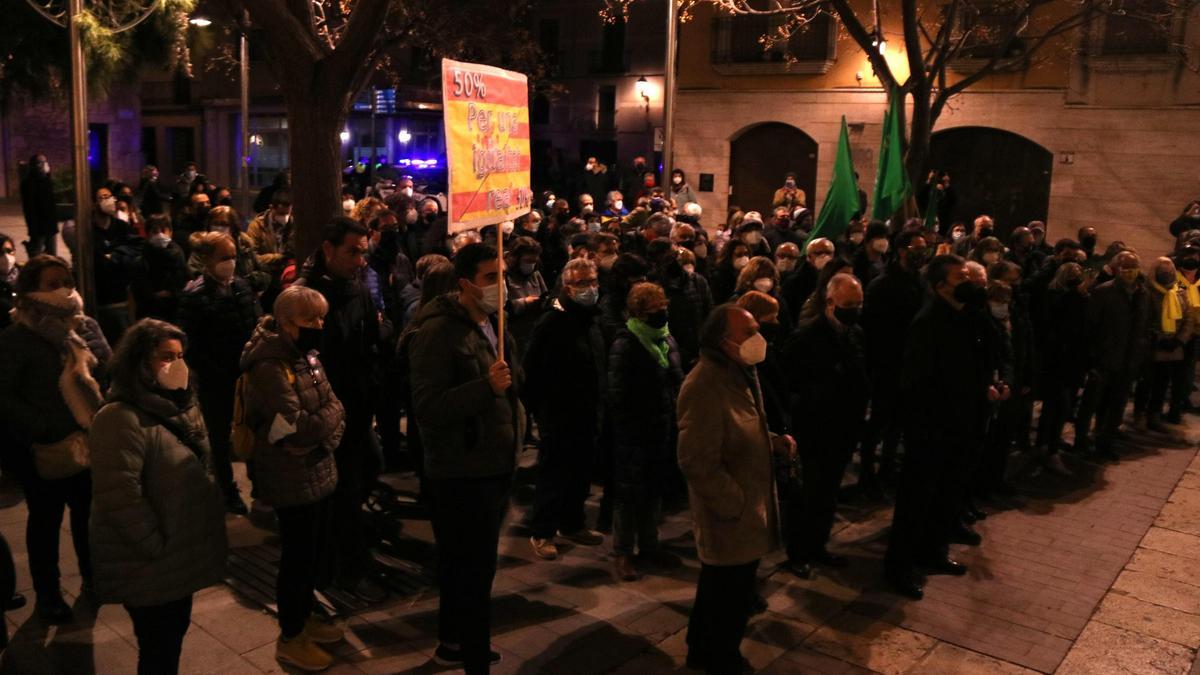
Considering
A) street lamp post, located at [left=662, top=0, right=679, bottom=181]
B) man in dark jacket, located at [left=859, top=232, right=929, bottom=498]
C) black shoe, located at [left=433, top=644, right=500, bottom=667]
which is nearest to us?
black shoe, located at [left=433, top=644, right=500, bottom=667]

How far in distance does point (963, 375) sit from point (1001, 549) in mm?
1743

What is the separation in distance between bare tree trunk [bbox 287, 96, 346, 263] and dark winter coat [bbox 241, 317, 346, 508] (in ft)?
9.94

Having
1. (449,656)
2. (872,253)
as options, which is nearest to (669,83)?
(872,253)

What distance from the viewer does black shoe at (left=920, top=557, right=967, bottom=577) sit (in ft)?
23.4

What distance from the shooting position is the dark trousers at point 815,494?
22.3 feet

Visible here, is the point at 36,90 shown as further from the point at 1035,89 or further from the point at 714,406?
the point at 1035,89

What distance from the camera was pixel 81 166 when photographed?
8.97 m

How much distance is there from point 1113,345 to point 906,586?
4614mm

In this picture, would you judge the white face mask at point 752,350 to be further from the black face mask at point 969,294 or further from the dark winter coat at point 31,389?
the dark winter coat at point 31,389

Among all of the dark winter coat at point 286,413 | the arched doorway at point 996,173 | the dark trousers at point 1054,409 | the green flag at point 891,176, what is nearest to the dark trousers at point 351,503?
the dark winter coat at point 286,413

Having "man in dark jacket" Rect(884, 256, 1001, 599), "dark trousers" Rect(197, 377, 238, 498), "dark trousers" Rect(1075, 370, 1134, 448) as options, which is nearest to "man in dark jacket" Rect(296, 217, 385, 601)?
"dark trousers" Rect(197, 377, 238, 498)

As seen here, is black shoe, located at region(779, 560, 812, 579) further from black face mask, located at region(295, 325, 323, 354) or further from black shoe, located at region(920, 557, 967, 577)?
black face mask, located at region(295, 325, 323, 354)

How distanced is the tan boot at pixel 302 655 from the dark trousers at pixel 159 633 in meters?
0.81

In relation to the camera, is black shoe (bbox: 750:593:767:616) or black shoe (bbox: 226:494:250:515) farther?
black shoe (bbox: 226:494:250:515)
